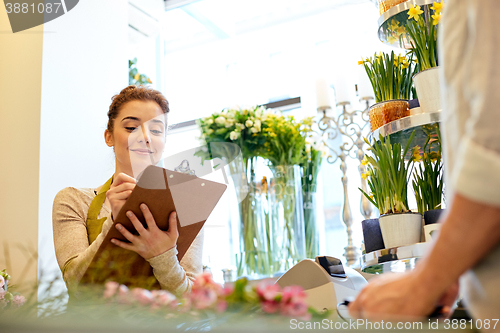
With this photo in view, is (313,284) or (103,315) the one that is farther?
(313,284)

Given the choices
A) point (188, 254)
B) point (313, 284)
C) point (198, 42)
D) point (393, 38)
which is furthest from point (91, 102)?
point (198, 42)

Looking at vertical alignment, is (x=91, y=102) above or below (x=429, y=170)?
above

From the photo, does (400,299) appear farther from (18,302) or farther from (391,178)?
(391,178)

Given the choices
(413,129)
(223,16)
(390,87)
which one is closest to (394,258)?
(413,129)

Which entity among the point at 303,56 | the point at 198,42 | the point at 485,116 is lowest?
the point at 485,116

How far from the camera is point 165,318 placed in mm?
441

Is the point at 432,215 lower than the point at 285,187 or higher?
lower

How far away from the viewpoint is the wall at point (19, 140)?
6.97ft

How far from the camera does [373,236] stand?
1.34 metres

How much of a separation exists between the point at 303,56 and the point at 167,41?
128cm

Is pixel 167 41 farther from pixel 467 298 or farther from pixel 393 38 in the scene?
pixel 467 298

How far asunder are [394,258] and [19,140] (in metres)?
1.78

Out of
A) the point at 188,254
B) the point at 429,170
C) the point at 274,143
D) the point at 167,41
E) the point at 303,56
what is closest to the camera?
the point at 429,170

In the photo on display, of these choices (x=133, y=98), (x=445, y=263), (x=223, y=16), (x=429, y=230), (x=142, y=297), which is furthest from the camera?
(x=223, y=16)
